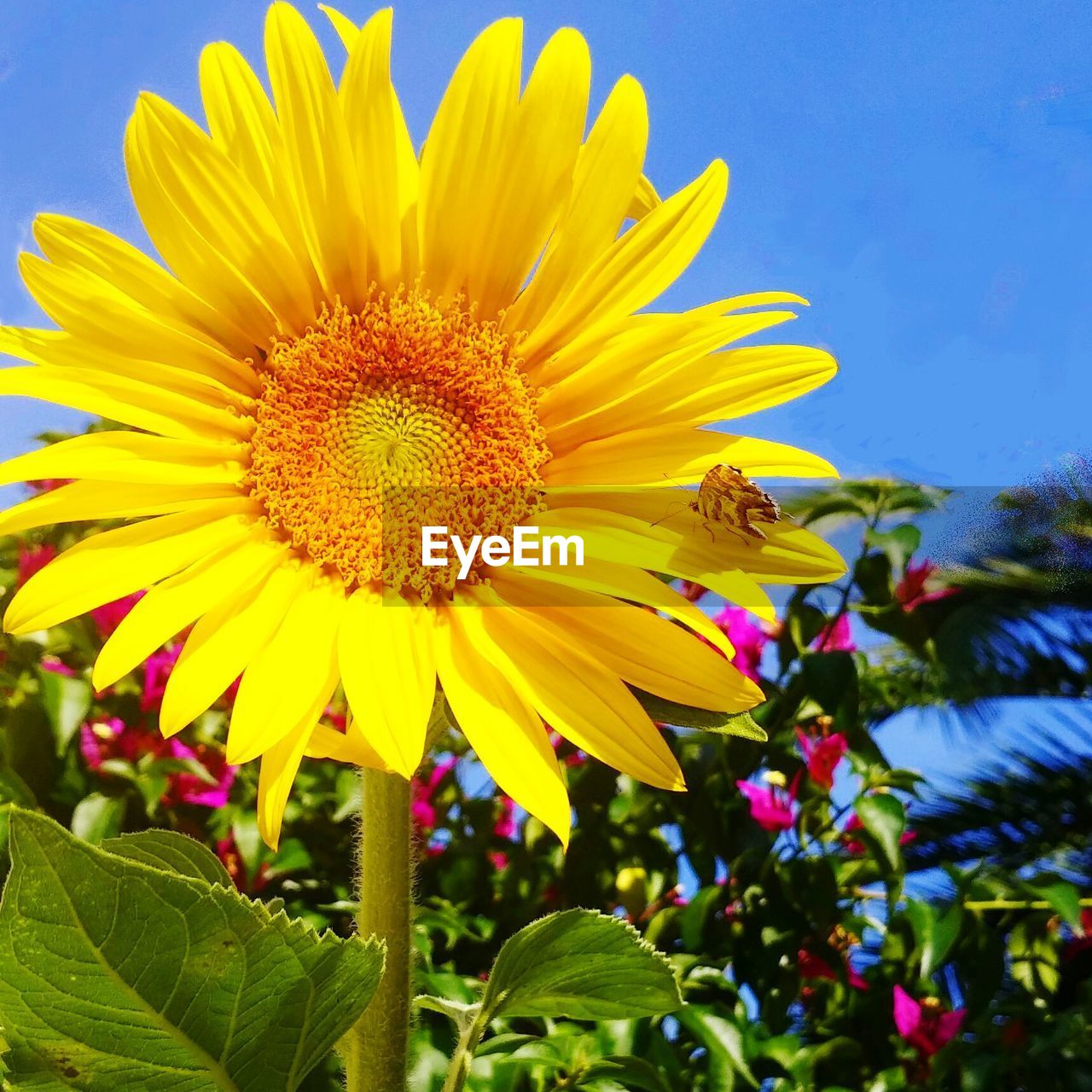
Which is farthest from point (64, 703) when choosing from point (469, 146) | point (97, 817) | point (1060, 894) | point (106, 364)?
point (1060, 894)

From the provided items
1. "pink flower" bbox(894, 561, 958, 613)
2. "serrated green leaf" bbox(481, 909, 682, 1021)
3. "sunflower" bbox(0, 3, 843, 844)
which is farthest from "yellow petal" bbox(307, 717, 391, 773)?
"pink flower" bbox(894, 561, 958, 613)

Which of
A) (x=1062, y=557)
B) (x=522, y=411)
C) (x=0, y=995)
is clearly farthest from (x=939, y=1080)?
(x=1062, y=557)

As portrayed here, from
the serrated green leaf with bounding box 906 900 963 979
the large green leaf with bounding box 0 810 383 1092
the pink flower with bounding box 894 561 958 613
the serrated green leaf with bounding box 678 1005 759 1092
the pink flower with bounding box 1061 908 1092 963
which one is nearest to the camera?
the large green leaf with bounding box 0 810 383 1092

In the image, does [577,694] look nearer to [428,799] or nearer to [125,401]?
A: [125,401]

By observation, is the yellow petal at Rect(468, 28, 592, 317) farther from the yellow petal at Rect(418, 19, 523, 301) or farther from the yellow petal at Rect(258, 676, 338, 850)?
the yellow petal at Rect(258, 676, 338, 850)

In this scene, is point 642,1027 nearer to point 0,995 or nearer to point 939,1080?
point 939,1080

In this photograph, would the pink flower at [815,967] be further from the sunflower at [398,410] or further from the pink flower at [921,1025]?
the sunflower at [398,410]
